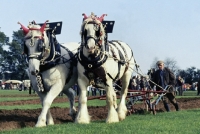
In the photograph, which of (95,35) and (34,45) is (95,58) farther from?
(34,45)

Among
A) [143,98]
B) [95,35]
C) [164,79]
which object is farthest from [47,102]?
[164,79]

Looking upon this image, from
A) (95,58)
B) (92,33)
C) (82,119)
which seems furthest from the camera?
(82,119)

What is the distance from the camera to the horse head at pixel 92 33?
1097 centimetres

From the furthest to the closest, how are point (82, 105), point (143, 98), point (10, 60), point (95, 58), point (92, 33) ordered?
1. point (10, 60)
2. point (143, 98)
3. point (82, 105)
4. point (95, 58)
5. point (92, 33)

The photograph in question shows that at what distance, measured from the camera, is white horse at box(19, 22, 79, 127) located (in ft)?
36.4

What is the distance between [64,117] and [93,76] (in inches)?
141

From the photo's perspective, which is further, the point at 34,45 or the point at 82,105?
the point at 82,105

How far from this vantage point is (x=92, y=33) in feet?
36.4

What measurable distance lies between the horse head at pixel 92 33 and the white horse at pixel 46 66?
3.69 ft

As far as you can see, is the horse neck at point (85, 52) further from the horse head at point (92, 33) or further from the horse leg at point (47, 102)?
the horse leg at point (47, 102)

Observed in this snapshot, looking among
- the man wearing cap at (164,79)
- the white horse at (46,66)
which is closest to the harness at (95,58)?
the white horse at (46,66)

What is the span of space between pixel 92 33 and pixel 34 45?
153cm

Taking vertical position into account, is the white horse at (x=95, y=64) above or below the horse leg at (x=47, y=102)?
above

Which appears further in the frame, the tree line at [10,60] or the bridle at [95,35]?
the tree line at [10,60]
